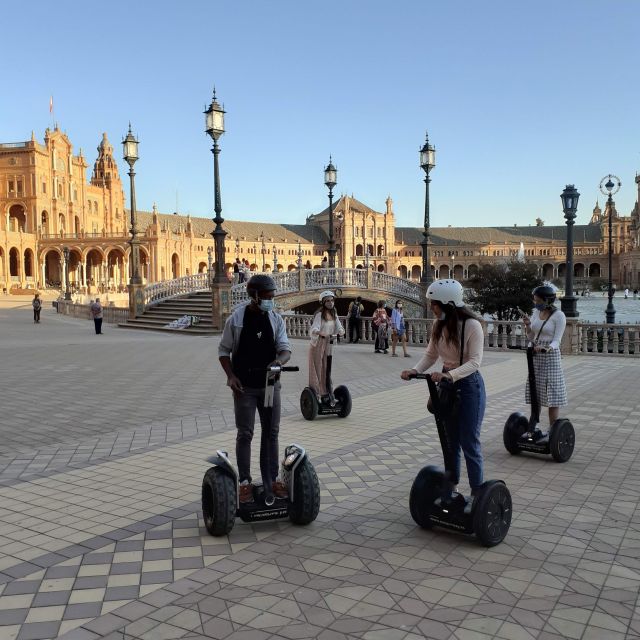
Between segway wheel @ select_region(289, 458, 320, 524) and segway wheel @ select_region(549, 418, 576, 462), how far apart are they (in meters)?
3.03

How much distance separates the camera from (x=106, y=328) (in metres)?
28.4

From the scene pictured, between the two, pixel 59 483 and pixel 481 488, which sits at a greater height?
pixel 481 488

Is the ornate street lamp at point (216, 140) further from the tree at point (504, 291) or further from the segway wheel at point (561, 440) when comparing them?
the tree at point (504, 291)

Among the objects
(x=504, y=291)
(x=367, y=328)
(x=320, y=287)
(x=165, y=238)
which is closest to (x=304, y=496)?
(x=367, y=328)

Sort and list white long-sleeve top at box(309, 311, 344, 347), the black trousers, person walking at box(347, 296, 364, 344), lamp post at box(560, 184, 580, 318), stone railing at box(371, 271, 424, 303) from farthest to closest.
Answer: stone railing at box(371, 271, 424, 303) → the black trousers → person walking at box(347, 296, 364, 344) → lamp post at box(560, 184, 580, 318) → white long-sleeve top at box(309, 311, 344, 347)

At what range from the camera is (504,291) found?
127 ft

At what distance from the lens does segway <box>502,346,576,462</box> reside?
673 centimetres

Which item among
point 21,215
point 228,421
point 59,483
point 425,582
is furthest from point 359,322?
point 21,215

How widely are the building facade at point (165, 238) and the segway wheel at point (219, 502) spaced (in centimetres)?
3329

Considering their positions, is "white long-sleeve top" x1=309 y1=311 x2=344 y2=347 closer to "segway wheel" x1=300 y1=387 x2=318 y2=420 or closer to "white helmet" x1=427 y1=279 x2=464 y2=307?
"segway wheel" x1=300 y1=387 x2=318 y2=420

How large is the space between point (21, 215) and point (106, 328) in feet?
222

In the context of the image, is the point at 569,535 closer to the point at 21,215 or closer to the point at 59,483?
the point at 59,483

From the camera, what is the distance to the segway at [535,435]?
6.73 m

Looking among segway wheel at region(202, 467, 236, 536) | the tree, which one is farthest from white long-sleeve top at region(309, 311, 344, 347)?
the tree
